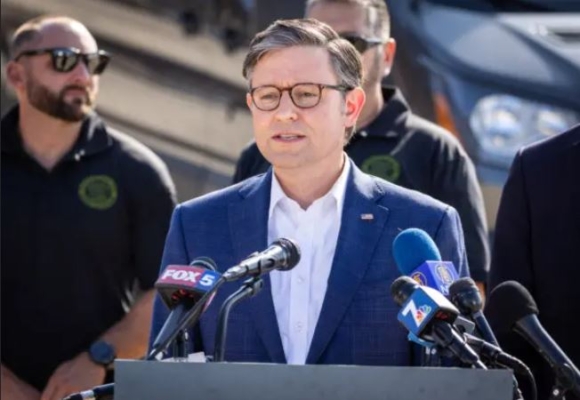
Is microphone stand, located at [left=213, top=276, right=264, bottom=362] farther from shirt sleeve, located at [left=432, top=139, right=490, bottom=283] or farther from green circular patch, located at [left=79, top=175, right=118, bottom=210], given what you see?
green circular patch, located at [left=79, top=175, right=118, bottom=210]

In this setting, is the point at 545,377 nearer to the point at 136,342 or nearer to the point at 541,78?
the point at 136,342

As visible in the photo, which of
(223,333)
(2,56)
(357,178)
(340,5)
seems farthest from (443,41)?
(223,333)

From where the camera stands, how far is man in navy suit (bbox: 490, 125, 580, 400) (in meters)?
6.02

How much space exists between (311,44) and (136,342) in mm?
2725

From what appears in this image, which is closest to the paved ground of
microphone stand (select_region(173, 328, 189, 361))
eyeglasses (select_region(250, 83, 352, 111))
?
eyeglasses (select_region(250, 83, 352, 111))

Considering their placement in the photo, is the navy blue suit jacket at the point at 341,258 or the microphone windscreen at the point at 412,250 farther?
the navy blue suit jacket at the point at 341,258

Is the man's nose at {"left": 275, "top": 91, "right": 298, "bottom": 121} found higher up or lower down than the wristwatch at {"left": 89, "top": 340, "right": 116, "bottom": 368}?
higher up

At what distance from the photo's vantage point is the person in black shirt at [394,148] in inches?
307

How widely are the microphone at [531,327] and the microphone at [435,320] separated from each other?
0.22 meters

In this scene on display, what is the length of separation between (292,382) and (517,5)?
550cm

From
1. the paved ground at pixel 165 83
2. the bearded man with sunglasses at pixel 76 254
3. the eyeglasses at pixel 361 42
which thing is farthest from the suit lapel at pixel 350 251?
the paved ground at pixel 165 83

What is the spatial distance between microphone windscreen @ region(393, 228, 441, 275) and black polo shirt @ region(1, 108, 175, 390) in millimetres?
3241

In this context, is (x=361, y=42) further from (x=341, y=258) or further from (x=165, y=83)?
(x=341, y=258)

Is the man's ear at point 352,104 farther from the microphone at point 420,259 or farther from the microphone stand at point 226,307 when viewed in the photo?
the microphone stand at point 226,307
